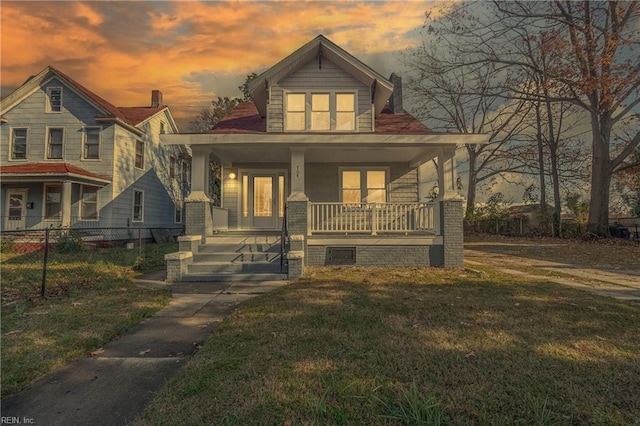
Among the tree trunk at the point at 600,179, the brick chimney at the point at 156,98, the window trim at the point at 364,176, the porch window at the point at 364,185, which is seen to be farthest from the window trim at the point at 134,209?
the tree trunk at the point at 600,179

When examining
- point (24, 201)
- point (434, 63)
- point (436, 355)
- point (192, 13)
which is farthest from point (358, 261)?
point (24, 201)

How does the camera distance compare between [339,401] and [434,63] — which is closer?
[339,401]

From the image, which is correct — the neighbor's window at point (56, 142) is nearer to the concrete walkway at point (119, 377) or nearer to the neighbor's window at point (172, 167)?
the neighbor's window at point (172, 167)

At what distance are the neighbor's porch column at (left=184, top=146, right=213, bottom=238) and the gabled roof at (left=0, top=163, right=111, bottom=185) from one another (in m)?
8.89

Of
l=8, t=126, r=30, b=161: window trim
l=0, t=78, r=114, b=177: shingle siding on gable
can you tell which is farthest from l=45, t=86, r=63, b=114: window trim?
l=8, t=126, r=30, b=161: window trim

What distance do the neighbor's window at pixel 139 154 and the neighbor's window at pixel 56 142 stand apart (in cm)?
356

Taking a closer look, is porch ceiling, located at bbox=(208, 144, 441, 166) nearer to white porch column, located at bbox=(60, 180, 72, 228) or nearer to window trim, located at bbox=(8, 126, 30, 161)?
white porch column, located at bbox=(60, 180, 72, 228)

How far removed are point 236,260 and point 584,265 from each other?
34.9 ft

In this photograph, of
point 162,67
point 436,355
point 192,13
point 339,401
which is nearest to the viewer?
point 339,401

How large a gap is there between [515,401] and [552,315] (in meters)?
2.87

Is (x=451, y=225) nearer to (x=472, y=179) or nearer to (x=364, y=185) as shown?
(x=364, y=185)

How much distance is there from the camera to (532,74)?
1886cm

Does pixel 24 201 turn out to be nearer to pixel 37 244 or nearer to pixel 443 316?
pixel 37 244

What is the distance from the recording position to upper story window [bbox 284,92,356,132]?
11047 millimetres
